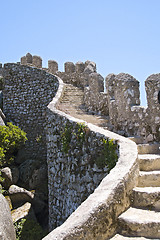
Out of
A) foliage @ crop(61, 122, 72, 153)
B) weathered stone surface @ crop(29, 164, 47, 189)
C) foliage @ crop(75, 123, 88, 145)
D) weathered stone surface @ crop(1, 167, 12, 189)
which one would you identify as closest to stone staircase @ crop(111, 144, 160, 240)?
foliage @ crop(75, 123, 88, 145)

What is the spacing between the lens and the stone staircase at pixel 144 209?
262 centimetres

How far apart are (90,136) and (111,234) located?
281 cm

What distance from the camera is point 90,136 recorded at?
209 inches

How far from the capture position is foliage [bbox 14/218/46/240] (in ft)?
24.5

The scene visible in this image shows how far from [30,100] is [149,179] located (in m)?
10.00

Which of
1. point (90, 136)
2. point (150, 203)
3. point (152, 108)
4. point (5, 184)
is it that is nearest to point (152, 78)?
point (152, 108)

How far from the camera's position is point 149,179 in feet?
12.1

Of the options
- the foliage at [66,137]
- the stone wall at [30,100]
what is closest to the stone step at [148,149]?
the foliage at [66,137]

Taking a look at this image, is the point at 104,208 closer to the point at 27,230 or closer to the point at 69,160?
the point at 69,160

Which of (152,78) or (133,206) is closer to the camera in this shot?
(133,206)

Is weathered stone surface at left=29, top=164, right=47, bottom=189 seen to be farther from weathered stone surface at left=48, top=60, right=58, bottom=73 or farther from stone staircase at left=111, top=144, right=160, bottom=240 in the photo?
weathered stone surface at left=48, top=60, right=58, bottom=73

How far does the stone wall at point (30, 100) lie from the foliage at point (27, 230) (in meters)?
4.26

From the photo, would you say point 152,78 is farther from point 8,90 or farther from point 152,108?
point 8,90

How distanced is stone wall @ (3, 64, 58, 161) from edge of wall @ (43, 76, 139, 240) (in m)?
9.00
